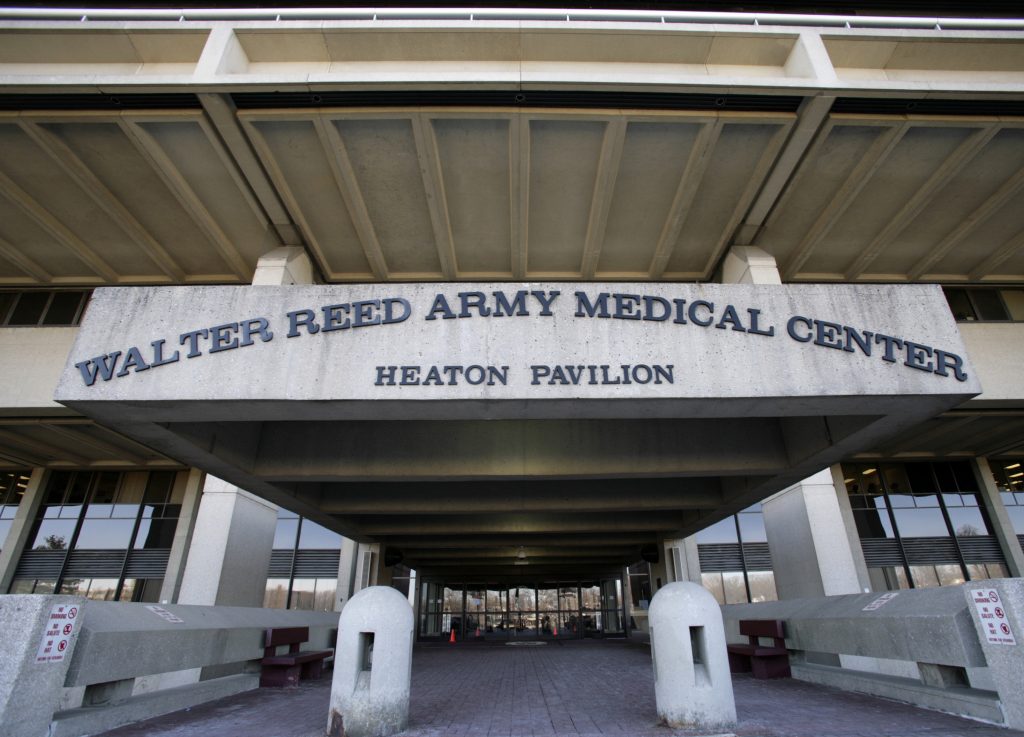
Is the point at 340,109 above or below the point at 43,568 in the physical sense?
above

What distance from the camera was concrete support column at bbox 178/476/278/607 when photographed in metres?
13.4

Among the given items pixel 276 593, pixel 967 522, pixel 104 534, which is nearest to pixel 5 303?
pixel 104 534

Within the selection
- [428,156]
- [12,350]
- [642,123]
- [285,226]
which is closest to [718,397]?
[642,123]

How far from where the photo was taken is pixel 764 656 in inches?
412

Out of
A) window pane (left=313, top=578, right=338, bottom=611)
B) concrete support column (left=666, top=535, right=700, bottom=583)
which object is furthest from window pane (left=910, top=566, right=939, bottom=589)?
window pane (left=313, top=578, right=338, bottom=611)

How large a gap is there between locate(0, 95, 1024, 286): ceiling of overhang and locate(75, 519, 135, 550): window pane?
10.2 meters

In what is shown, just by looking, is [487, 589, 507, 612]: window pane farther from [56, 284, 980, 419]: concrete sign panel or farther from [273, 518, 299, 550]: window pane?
[56, 284, 980, 419]: concrete sign panel

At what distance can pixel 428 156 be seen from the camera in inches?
492

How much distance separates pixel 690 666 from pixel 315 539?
19.1 metres

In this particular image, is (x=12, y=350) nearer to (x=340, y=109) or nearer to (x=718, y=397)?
(x=340, y=109)

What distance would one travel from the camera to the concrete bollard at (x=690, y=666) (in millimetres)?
6031

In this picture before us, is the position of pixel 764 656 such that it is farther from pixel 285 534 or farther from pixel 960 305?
pixel 285 534

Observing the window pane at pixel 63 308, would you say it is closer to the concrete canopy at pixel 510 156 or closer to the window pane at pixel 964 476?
the concrete canopy at pixel 510 156

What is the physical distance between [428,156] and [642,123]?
492 centimetres
